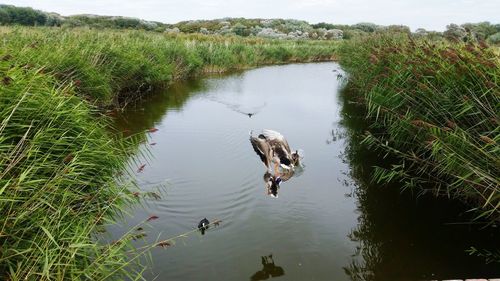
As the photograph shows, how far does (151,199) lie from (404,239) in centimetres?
357

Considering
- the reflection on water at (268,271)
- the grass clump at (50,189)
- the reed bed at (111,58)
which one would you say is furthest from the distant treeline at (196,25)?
the grass clump at (50,189)

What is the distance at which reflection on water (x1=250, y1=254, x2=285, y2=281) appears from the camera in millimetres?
4425

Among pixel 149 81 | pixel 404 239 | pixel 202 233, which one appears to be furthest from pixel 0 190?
pixel 149 81

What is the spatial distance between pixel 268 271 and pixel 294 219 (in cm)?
137

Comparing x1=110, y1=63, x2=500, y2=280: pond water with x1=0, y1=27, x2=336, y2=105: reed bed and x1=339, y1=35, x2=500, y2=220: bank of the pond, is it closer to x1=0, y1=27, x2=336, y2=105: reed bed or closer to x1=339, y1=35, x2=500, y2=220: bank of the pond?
x1=339, y1=35, x2=500, y2=220: bank of the pond

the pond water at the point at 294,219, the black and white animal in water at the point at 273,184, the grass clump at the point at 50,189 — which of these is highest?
the grass clump at the point at 50,189

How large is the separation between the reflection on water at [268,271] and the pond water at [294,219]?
0.04 feet

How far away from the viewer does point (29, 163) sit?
346 cm

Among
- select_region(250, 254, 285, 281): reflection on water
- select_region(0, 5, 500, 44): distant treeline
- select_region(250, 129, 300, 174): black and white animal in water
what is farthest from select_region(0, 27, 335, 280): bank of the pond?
select_region(0, 5, 500, 44): distant treeline

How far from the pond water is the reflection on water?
0.04ft

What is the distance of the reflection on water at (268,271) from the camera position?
4425 mm

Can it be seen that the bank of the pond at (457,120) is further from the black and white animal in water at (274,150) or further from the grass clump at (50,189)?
the grass clump at (50,189)

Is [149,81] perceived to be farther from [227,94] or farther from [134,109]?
[227,94]

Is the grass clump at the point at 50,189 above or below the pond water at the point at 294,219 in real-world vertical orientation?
above
